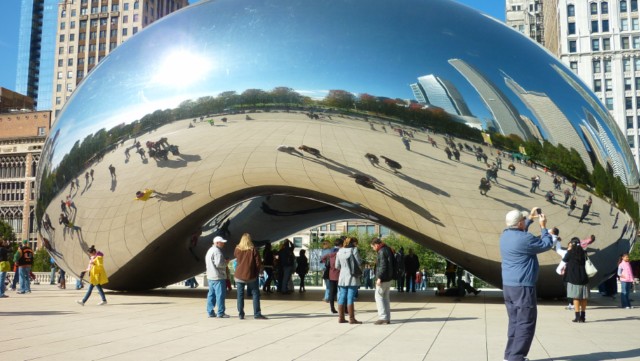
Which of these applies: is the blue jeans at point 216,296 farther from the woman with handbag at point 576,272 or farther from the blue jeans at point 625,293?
the blue jeans at point 625,293

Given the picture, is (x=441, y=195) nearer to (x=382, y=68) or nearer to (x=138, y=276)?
(x=382, y=68)

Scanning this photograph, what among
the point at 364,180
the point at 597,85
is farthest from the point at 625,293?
the point at 597,85

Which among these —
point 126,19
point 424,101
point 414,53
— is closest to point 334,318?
point 424,101

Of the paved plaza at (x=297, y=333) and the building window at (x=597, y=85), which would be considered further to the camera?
the building window at (x=597, y=85)

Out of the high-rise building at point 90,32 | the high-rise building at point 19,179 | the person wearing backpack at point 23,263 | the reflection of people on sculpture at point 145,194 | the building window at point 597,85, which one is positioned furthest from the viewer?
the high-rise building at point 90,32

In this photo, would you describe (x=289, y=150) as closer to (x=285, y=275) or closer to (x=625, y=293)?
(x=285, y=275)

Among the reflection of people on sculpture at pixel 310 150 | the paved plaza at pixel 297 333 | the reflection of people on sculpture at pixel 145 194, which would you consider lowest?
the paved plaza at pixel 297 333

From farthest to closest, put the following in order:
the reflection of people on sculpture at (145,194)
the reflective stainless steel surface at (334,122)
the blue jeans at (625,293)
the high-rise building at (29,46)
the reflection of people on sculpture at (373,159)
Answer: the high-rise building at (29,46)
the blue jeans at (625,293)
the reflection of people on sculpture at (145,194)
the reflection of people on sculpture at (373,159)
the reflective stainless steel surface at (334,122)

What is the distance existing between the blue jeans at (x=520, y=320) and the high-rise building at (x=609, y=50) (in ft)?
285

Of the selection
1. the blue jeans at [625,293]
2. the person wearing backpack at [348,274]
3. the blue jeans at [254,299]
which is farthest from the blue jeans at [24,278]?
the blue jeans at [625,293]

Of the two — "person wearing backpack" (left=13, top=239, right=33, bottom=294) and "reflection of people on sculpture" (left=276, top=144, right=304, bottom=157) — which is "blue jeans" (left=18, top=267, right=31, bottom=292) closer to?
"person wearing backpack" (left=13, top=239, right=33, bottom=294)

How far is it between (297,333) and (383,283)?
1861 millimetres

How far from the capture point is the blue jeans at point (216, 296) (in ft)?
34.1

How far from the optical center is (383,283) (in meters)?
9.66
